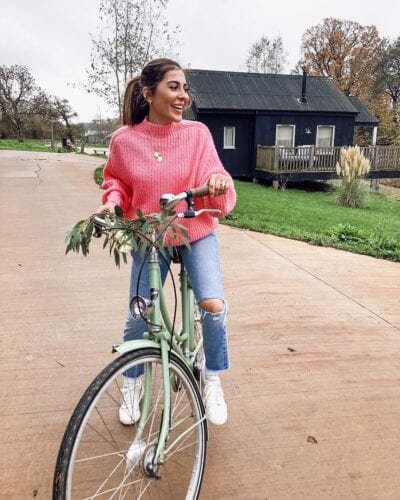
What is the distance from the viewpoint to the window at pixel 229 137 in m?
19.9

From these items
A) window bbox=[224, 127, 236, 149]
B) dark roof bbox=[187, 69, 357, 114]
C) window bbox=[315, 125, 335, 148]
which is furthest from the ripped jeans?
window bbox=[315, 125, 335, 148]

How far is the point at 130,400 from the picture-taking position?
2.28 m

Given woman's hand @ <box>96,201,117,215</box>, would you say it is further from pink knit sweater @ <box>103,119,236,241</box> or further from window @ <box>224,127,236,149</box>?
window @ <box>224,127,236,149</box>

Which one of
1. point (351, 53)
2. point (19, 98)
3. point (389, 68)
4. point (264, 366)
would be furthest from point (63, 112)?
point (264, 366)

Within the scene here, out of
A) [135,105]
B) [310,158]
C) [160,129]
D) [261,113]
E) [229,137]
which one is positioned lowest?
[310,158]

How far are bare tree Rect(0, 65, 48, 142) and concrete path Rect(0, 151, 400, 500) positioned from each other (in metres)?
39.1

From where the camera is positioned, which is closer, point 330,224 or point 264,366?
point 264,366

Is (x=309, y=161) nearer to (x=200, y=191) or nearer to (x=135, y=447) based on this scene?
(x=200, y=191)

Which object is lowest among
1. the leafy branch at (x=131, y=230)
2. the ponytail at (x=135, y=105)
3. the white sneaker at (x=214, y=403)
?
the white sneaker at (x=214, y=403)

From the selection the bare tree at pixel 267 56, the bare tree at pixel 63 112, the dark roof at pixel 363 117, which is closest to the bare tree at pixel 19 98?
the bare tree at pixel 63 112

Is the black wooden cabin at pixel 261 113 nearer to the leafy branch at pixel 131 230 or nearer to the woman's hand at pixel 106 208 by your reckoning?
the woman's hand at pixel 106 208

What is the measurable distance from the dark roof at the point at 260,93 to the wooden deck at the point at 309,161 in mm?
2304

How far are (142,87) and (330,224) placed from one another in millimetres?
7315

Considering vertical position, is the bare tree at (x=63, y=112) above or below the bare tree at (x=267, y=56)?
below
